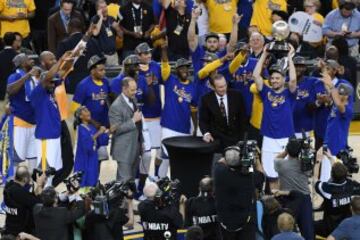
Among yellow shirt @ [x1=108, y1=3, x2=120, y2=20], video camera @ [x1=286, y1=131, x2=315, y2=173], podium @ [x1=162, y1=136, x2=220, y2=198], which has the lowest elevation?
podium @ [x1=162, y1=136, x2=220, y2=198]

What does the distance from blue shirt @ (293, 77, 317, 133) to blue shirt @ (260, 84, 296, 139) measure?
626mm

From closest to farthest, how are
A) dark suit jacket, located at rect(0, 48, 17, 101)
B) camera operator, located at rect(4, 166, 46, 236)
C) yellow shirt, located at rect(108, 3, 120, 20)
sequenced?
camera operator, located at rect(4, 166, 46, 236) < dark suit jacket, located at rect(0, 48, 17, 101) < yellow shirt, located at rect(108, 3, 120, 20)

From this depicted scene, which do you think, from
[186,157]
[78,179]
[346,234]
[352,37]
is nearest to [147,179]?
[186,157]

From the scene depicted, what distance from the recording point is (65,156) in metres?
18.8

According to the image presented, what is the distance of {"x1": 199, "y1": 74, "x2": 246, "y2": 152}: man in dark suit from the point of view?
60.6ft

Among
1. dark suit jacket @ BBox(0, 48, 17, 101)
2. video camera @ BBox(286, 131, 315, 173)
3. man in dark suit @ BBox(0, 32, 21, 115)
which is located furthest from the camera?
dark suit jacket @ BBox(0, 48, 17, 101)

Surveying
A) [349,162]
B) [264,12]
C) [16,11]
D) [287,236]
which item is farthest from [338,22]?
[287,236]

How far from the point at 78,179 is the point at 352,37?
8.04m

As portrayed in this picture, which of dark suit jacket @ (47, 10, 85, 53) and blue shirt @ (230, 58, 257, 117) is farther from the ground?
dark suit jacket @ (47, 10, 85, 53)

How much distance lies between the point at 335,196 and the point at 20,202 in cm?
376

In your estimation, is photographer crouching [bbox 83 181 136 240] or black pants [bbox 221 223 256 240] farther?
black pants [bbox 221 223 256 240]

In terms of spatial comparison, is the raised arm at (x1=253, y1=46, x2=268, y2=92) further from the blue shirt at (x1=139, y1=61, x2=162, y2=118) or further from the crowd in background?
the blue shirt at (x1=139, y1=61, x2=162, y2=118)

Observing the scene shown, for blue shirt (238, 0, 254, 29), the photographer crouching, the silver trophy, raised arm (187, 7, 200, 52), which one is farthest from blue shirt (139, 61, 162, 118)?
blue shirt (238, 0, 254, 29)

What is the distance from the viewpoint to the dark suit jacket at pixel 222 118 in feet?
60.6
